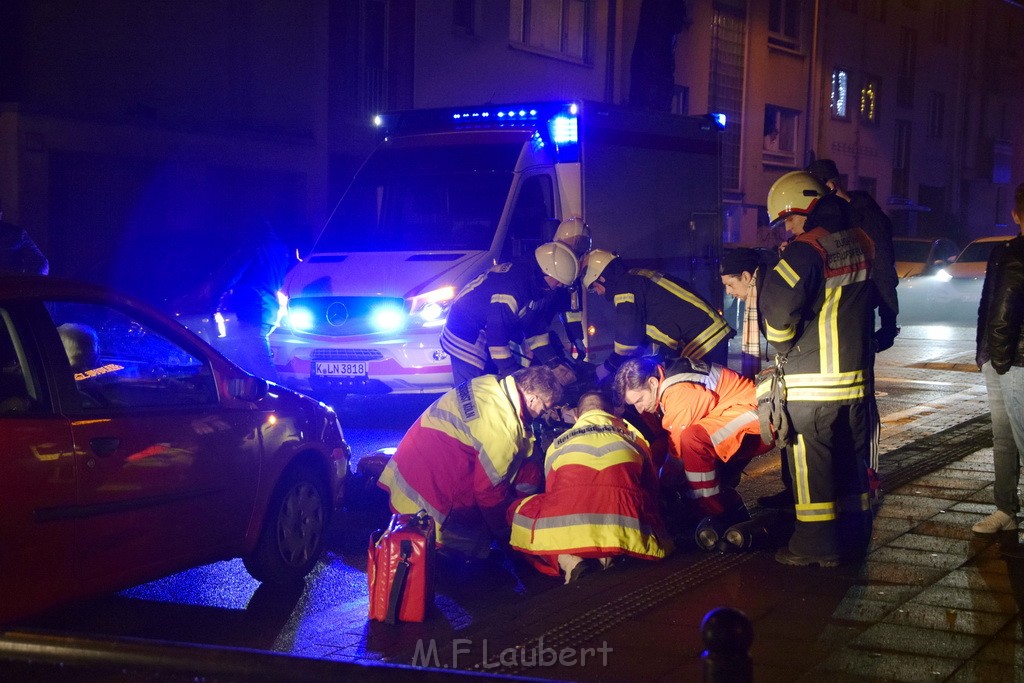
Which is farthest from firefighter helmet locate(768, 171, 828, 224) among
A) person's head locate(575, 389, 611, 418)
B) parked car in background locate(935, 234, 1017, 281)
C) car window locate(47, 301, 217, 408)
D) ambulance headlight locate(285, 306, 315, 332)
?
parked car in background locate(935, 234, 1017, 281)

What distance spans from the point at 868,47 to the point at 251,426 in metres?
33.6

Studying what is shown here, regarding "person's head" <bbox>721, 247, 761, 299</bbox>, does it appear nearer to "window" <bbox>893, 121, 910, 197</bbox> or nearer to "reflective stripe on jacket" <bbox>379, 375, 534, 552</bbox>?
"reflective stripe on jacket" <bbox>379, 375, 534, 552</bbox>

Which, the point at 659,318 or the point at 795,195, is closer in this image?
the point at 795,195

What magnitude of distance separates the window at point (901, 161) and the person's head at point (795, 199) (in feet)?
112

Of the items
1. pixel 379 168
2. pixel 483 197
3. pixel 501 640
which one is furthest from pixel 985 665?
pixel 379 168

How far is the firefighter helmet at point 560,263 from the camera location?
8.05 meters

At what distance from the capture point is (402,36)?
65.3ft

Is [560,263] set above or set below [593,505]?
above

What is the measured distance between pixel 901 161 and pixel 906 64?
3.08 m

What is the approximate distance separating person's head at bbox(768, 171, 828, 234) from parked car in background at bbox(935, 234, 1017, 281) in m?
16.2

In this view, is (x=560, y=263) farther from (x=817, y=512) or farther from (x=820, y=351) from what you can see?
(x=817, y=512)

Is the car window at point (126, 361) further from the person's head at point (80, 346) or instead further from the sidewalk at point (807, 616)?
the sidewalk at point (807, 616)

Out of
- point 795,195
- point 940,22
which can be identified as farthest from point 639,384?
point 940,22

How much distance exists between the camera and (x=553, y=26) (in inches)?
916
